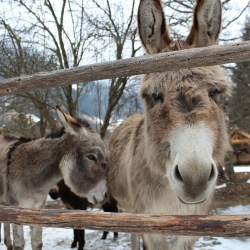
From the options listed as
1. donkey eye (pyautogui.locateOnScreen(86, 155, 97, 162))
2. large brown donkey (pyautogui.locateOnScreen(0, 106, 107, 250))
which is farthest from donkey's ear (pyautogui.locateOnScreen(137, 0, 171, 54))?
donkey eye (pyautogui.locateOnScreen(86, 155, 97, 162))

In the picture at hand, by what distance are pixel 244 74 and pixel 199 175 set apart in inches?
322

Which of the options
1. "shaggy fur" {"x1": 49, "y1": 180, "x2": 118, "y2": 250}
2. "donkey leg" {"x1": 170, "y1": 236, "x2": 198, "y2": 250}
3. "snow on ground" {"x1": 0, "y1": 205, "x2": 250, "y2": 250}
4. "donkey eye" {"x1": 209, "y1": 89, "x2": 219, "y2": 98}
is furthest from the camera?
"shaggy fur" {"x1": 49, "y1": 180, "x2": 118, "y2": 250}

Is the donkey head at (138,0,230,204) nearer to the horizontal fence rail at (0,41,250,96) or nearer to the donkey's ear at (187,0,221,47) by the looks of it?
the donkey's ear at (187,0,221,47)

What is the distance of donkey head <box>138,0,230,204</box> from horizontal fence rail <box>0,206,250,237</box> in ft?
0.86

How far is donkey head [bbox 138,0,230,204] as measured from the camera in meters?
1.67

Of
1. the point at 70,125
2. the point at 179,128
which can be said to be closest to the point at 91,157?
the point at 70,125

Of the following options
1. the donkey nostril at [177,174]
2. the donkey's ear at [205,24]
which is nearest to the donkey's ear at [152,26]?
the donkey's ear at [205,24]

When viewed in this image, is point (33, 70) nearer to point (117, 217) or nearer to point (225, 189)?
point (225, 189)

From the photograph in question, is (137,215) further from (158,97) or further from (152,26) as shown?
(152,26)

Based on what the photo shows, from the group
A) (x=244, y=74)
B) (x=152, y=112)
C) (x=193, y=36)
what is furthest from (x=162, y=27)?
(x=244, y=74)

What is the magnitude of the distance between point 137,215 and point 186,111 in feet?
2.57

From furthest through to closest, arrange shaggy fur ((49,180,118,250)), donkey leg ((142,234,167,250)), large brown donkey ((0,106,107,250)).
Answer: shaggy fur ((49,180,118,250)) → large brown donkey ((0,106,107,250)) → donkey leg ((142,234,167,250))

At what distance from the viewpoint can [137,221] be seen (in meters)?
1.53

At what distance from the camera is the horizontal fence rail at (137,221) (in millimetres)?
1428
